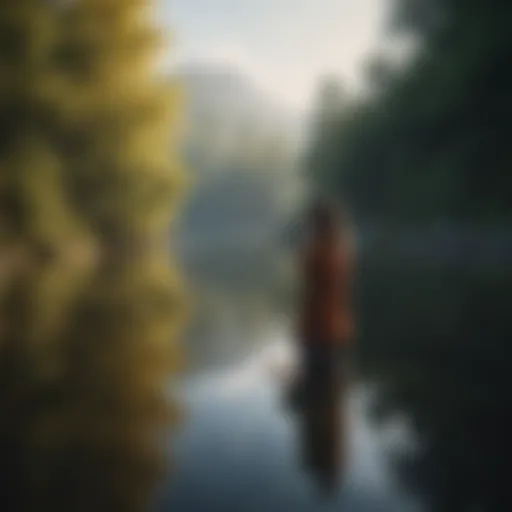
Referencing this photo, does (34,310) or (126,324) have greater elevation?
(34,310)

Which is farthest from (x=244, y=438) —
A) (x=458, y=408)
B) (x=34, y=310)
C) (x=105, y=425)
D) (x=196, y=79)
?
(x=196, y=79)

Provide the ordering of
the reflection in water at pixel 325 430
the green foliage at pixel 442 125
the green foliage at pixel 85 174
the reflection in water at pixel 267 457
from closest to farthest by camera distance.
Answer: the reflection in water at pixel 267 457
the reflection in water at pixel 325 430
the green foliage at pixel 85 174
the green foliage at pixel 442 125

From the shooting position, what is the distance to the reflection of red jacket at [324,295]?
11.1 feet

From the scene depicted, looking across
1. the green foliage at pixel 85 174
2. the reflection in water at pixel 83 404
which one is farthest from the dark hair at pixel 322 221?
the green foliage at pixel 85 174

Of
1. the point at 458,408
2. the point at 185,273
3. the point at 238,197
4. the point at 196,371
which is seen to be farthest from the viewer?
the point at 238,197

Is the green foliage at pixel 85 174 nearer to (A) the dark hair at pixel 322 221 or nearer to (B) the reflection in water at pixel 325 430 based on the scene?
(A) the dark hair at pixel 322 221

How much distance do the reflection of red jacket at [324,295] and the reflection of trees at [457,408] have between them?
29cm

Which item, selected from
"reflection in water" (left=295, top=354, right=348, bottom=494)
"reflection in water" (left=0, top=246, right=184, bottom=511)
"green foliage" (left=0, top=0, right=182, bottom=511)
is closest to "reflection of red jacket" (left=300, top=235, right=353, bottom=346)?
"reflection in water" (left=295, top=354, right=348, bottom=494)

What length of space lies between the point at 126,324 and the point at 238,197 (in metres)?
8.92

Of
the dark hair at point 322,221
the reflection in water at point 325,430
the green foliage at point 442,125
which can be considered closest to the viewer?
the reflection in water at point 325,430

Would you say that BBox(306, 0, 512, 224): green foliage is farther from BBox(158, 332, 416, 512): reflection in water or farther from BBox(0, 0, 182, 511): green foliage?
BBox(158, 332, 416, 512): reflection in water

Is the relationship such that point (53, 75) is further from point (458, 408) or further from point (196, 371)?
point (458, 408)

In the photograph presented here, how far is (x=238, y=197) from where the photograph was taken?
13836 mm

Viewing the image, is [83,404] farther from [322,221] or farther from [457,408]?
[457,408]
